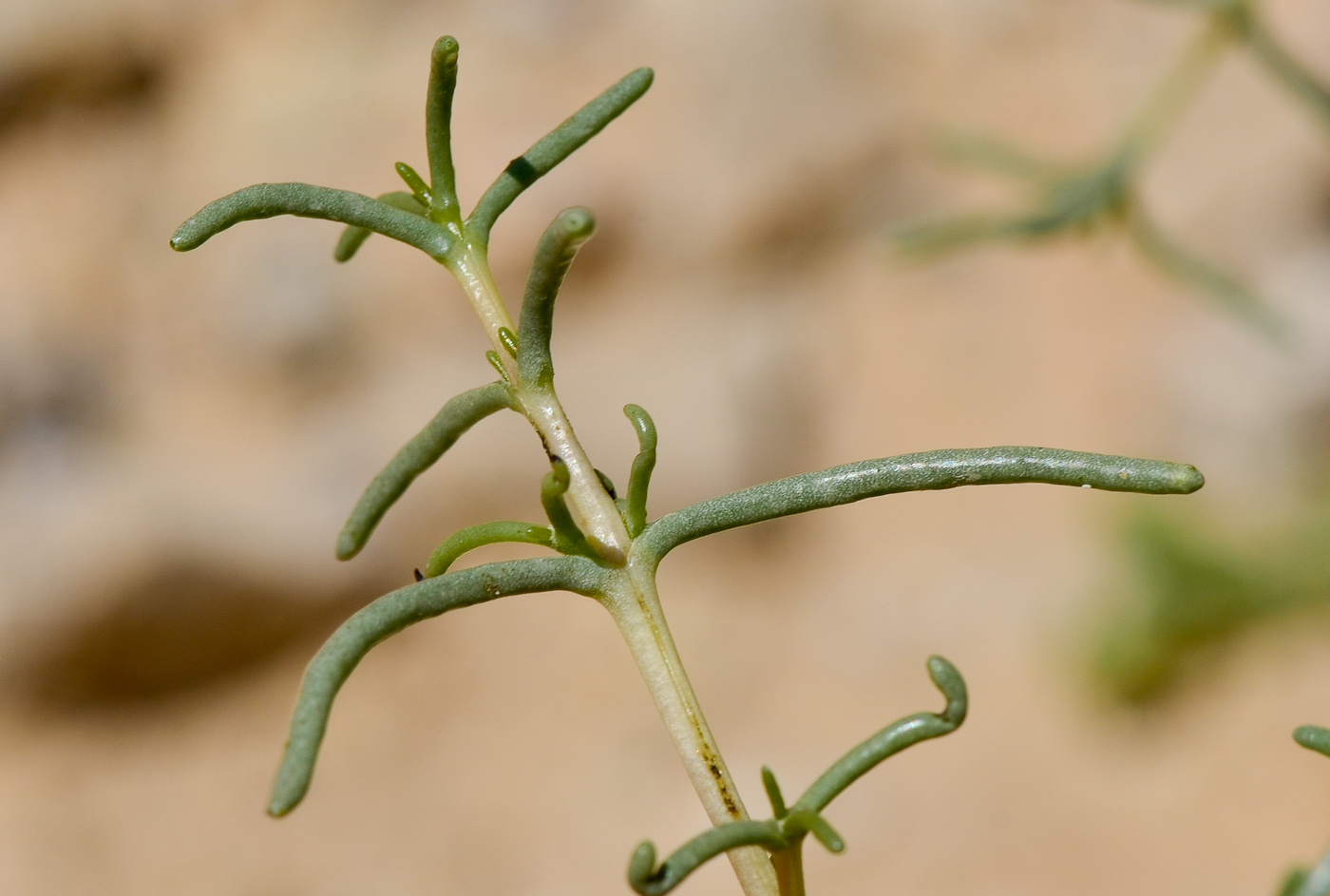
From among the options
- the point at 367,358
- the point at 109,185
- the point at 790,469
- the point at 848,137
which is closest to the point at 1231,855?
the point at 790,469

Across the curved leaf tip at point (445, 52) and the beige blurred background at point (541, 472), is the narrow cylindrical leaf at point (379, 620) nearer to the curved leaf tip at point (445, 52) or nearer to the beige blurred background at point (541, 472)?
the curved leaf tip at point (445, 52)

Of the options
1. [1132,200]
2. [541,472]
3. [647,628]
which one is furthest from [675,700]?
[541,472]

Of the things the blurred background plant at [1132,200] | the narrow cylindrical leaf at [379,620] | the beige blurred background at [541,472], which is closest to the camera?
the narrow cylindrical leaf at [379,620]

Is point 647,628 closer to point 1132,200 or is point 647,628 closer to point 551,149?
point 551,149

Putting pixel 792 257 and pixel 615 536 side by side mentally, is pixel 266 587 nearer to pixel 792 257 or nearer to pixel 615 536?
pixel 792 257

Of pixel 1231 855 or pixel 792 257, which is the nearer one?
pixel 1231 855

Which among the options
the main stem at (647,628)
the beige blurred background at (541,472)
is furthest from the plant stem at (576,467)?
the beige blurred background at (541,472)

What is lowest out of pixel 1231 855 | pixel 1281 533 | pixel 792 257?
pixel 1231 855
